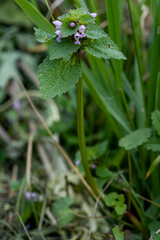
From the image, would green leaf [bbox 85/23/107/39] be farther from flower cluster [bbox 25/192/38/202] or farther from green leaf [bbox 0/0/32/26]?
green leaf [bbox 0/0/32/26]

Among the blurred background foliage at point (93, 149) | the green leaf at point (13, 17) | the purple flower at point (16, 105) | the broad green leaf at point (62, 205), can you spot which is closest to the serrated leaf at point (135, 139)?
the blurred background foliage at point (93, 149)

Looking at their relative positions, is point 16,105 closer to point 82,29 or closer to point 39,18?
point 39,18

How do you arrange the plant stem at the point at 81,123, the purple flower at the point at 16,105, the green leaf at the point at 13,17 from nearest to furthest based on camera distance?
the plant stem at the point at 81,123, the purple flower at the point at 16,105, the green leaf at the point at 13,17

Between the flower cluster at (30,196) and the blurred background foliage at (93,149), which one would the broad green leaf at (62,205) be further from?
the flower cluster at (30,196)

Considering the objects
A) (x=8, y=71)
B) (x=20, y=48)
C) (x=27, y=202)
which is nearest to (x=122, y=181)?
(x=27, y=202)

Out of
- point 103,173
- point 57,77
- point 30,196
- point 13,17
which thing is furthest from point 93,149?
point 13,17

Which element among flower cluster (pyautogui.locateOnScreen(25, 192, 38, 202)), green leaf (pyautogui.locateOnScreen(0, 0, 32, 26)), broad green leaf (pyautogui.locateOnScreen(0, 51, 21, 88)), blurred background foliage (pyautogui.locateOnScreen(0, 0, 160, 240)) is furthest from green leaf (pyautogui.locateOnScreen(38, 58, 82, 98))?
green leaf (pyautogui.locateOnScreen(0, 0, 32, 26))
